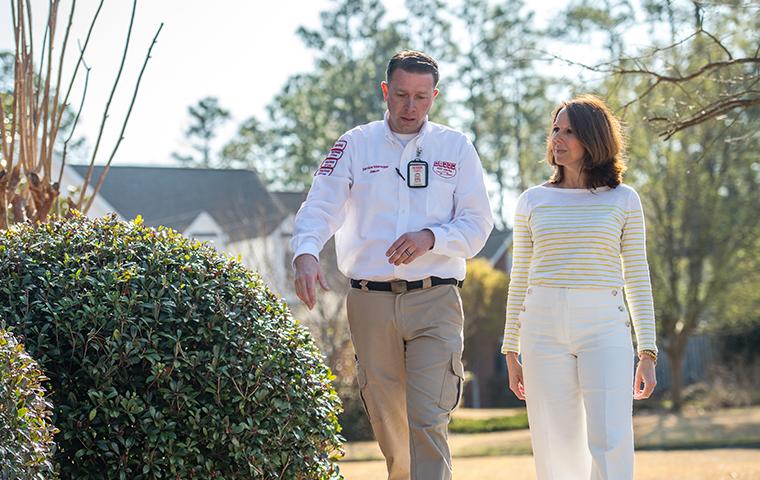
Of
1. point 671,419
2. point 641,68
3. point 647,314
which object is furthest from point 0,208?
point 671,419

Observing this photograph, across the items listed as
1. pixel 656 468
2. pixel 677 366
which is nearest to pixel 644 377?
pixel 656 468

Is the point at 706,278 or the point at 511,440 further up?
the point at 706,278

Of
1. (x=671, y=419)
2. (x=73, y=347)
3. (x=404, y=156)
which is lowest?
(x=671, y=419)

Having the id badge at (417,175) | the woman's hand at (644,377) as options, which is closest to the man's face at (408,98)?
the id badge at (417,175)

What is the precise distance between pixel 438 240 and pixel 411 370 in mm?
599

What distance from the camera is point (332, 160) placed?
5.30m

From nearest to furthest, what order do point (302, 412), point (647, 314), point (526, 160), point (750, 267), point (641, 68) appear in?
1. point (302, 412)
2. point (647, 314)
3. point (641, 68)
4. point (750, 267)
5. point (526, 160)

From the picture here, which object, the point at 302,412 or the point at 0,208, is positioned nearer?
the point at 302,412

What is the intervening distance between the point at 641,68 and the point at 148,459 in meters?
4.15

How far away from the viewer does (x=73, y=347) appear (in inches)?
173

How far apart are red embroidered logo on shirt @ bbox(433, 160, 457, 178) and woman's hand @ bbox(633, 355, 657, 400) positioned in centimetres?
118

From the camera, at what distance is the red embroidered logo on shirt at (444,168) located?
17.0 feet

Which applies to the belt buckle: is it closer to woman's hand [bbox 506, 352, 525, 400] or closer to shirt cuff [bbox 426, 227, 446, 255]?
shirt cuff [bbox 426, 227, 446, 255]

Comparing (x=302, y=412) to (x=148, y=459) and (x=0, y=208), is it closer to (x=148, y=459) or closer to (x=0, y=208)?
(x=148, y=459)
